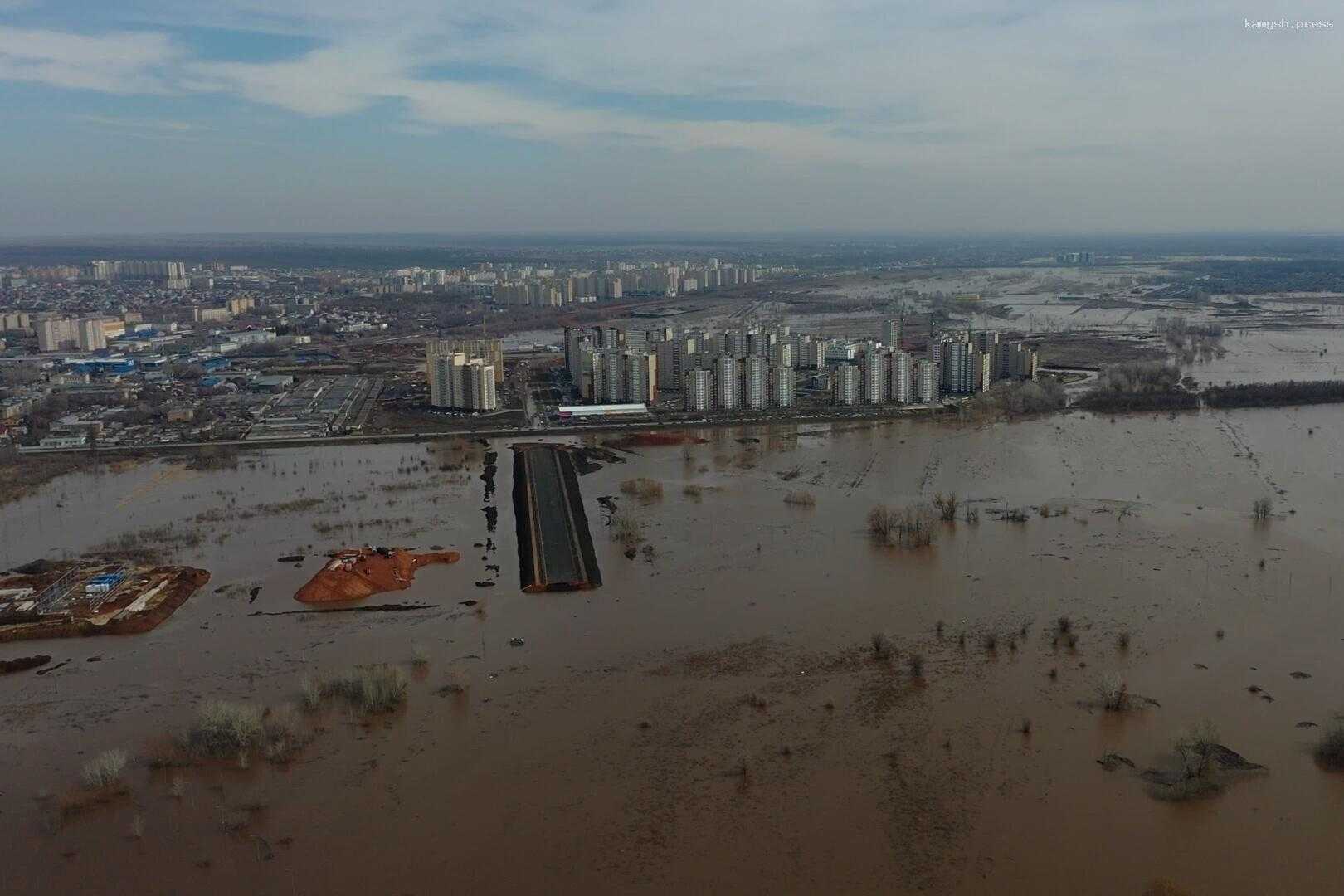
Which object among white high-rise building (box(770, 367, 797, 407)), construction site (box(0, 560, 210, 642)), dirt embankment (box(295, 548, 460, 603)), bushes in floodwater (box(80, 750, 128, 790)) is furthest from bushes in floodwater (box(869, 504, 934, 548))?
white high-rise building (box(770, 367, 797, 407))

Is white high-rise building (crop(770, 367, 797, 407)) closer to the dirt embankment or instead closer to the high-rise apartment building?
the high-rise apartment building

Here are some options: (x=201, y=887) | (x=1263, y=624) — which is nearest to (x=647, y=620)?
(x=201, y=887)

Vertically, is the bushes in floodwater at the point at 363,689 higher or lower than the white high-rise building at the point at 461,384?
lower

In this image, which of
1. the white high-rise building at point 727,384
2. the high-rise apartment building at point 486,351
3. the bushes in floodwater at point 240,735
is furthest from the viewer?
the high-rise apartment building at point 486,351

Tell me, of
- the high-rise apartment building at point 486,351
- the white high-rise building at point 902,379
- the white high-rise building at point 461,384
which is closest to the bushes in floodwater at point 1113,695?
the white high-rise building at point 902,379

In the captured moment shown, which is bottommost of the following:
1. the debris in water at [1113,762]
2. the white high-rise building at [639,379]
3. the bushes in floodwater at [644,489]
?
the debris in water at [1113,762]

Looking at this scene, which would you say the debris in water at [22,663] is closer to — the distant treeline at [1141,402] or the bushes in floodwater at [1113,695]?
the bushes in floodwater at [1113,695]

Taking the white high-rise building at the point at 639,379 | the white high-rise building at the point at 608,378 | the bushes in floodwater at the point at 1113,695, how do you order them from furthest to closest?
1. the white high-rise building at the point at 608,378
2. the white high-rise building at the point at 639,379
3. the bushes in floodwater at the point at 1113,695

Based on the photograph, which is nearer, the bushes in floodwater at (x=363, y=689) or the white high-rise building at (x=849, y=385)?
the bushes in floodwater at (x=363, y=689)
